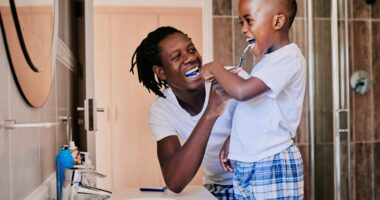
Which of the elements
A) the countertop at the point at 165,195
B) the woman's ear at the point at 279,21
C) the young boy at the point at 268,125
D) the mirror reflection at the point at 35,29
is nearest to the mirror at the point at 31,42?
the mirror reflection at the point at 35,29

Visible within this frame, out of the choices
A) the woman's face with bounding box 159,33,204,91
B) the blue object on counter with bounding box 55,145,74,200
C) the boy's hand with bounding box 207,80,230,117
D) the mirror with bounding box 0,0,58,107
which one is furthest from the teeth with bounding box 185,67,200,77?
the blue object on counter with bounding box 55,145,74,200

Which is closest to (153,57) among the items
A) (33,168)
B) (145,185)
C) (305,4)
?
(145,185)

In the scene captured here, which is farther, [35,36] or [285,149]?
[285,149]

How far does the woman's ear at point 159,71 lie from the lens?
180 centimetres

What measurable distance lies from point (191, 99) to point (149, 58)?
0.26 meters

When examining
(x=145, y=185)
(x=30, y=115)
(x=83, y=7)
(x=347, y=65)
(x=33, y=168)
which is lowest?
(x=145, y=185)

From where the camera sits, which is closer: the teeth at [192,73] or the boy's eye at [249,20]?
the boy's eye at [249,20]

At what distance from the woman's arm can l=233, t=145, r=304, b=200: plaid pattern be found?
25 centimetres

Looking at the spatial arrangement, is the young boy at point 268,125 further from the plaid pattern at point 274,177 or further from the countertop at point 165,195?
the countertop at point 165,195

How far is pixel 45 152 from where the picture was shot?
1320mm

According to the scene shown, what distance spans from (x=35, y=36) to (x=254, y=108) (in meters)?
0.77

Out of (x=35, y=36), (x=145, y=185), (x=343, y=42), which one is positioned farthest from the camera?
(x=343, y=42)

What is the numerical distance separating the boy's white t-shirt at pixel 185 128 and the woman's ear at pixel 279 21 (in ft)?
1.33

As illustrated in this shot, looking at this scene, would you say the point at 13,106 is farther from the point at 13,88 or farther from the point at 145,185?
the point at 145,185
